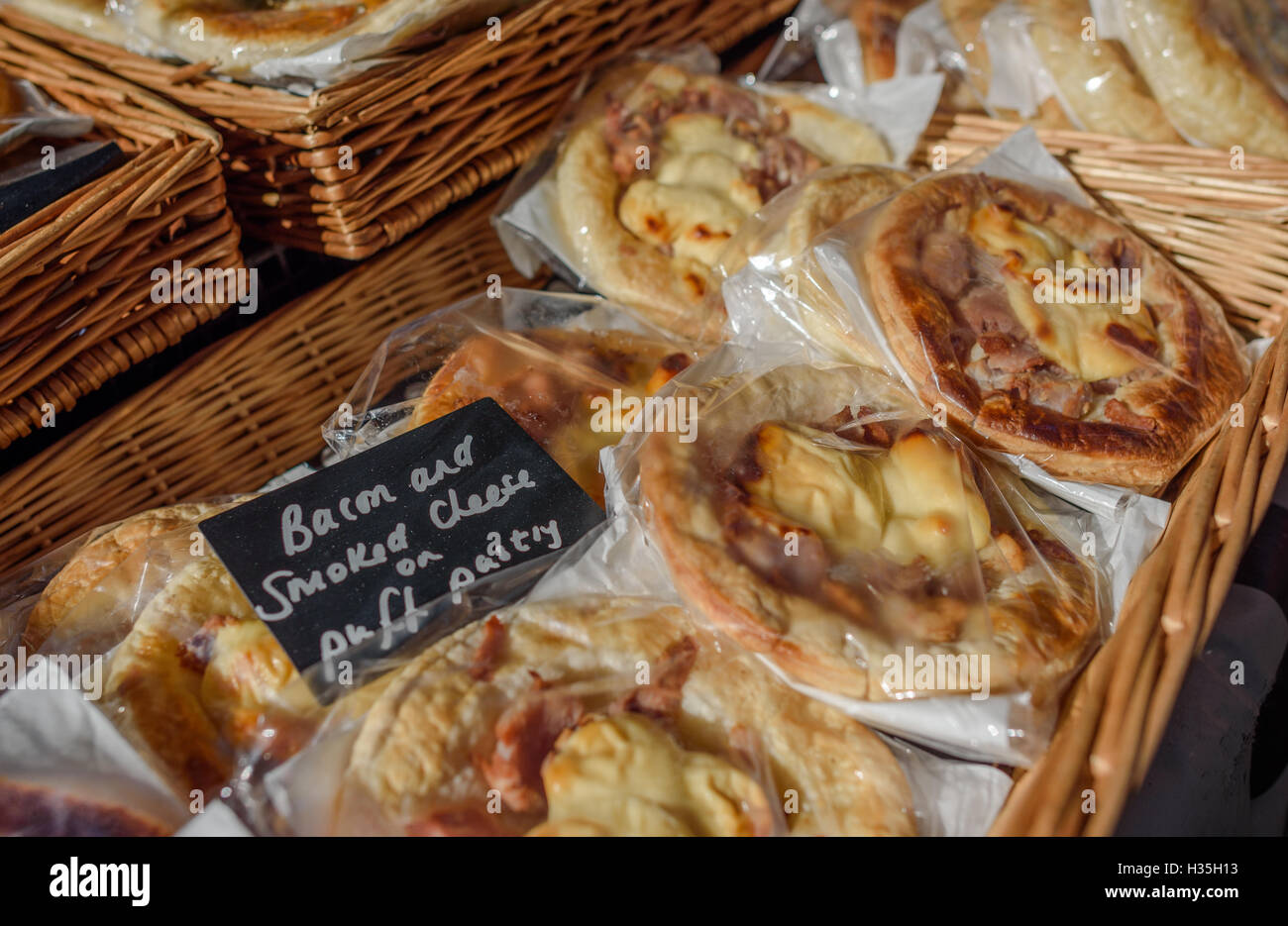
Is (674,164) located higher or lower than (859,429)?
higher

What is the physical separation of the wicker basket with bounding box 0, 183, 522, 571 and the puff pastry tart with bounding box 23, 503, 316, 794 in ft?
1.31

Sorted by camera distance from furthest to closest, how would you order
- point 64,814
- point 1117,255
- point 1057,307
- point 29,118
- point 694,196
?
point 694,196 < point 1117,255 < point 29,118 < point 1057,307 < point 64,814

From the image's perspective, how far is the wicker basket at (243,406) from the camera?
2336mm

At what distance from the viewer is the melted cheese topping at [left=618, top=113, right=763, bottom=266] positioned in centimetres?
280

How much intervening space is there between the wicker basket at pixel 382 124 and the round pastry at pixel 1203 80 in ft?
5.59

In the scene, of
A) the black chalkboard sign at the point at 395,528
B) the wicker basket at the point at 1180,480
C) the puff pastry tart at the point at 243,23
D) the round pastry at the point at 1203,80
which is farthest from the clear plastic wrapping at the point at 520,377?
the round pastry at the point at 1203,80

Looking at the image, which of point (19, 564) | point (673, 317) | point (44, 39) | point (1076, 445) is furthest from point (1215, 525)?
point (44, 39)

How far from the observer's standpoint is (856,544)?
1.81 metres

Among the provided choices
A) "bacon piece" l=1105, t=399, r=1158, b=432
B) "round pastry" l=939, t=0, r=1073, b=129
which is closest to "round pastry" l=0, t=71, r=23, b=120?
"bacon piece" l=1105, t=399, r=1158, b=432

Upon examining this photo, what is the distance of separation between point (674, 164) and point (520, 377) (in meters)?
1.12

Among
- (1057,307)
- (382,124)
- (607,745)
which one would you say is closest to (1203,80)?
(1057,307)

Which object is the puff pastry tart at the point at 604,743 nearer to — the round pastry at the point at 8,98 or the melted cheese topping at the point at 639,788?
the melted cheese topping at the point at 639,788

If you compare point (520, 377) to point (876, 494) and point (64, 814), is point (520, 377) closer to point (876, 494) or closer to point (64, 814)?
point (876, 494)

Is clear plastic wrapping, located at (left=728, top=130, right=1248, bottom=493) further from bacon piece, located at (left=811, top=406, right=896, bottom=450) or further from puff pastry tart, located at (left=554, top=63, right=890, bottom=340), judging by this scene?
puff pastry tart, located at (left=554, top=63, right=890, bottom=340)
